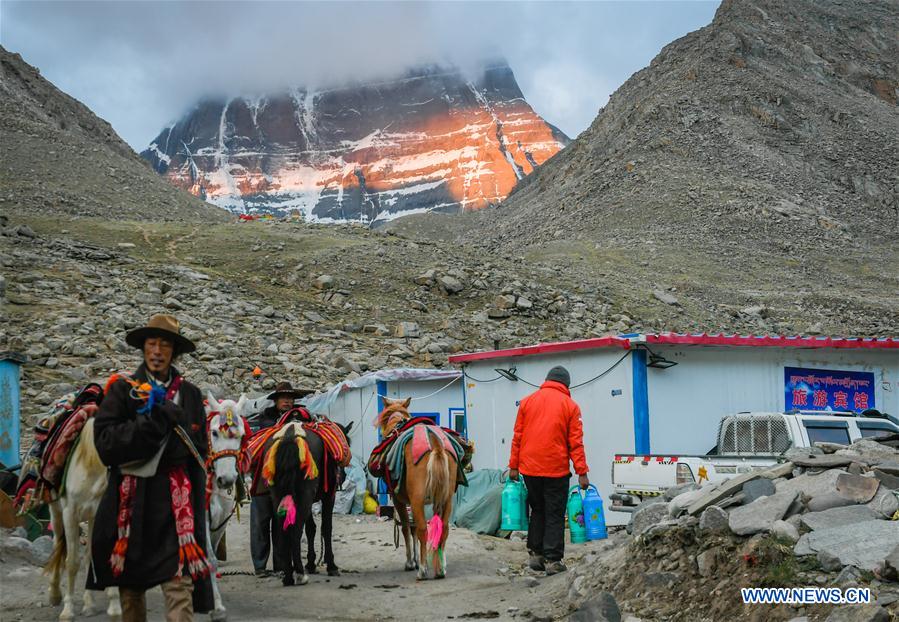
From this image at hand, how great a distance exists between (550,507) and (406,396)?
879 cm

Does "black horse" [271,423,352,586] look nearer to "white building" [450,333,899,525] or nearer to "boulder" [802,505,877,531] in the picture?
"white building" [450,333,899,525]

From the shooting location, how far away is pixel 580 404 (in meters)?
12.8

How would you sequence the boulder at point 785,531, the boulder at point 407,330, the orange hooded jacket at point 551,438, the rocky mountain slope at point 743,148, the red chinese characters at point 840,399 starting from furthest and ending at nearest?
the rocky mountain slope at point 743,148 < the boulder at point 407,330 < the red chinese characters at point 840,399 < the orange hooded jacket at point 551,438 < the boulder at point 785,531

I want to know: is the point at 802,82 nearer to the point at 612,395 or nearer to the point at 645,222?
the point at 645,222

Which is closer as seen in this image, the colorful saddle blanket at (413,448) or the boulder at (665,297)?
the colorful saddle blanket at (413,448)

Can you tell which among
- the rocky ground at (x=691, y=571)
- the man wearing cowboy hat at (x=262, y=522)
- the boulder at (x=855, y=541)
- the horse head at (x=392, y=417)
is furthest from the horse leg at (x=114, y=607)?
the boulder at (x=855, y=541)

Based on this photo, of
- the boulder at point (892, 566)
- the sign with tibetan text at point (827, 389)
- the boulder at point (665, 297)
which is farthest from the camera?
the boulder at point (665, 297)

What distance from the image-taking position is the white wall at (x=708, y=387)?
39.3 ft

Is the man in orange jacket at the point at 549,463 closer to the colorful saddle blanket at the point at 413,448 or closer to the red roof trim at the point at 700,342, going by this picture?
the colorful saddle blanket at the point at 413,448

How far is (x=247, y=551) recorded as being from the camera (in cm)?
1152

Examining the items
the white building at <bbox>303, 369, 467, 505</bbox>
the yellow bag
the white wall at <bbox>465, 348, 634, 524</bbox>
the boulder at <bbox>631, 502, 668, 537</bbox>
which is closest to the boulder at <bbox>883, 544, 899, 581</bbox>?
the boulder at <bbox>631, 502, 668, 537</bbox>

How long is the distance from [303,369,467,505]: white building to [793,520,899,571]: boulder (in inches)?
421

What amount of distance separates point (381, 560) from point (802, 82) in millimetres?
79868

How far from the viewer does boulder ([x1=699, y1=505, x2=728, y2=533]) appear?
21.3ft
